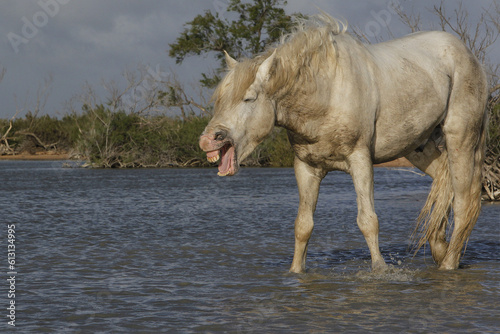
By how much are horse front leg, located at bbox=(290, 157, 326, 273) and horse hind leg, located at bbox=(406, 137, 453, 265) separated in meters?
A: 1.25

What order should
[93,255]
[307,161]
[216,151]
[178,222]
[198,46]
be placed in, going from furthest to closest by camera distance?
1. [198,46]
2. [178,222]
3. [93,255]
4. [307,161]
5. [216,151]

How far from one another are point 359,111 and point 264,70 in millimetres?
862

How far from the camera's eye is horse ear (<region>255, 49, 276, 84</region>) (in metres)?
5.23

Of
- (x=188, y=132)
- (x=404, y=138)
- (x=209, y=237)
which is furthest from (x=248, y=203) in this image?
(x=188, y=132)

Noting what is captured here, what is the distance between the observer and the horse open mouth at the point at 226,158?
16.5 ft

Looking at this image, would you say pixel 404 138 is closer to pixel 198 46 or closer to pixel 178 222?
pixel 178 222

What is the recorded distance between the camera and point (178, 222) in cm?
1108

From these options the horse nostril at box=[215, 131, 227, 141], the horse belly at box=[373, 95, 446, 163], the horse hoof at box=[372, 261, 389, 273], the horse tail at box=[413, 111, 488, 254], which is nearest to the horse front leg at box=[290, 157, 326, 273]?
the horse belly at box=[373, 95, 446, 163]

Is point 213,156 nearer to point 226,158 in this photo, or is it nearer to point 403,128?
point 226,158

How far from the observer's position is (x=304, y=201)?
5969 mm

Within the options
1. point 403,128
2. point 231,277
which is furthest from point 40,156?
point 403,128

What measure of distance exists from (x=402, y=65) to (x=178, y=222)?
597 centimetres

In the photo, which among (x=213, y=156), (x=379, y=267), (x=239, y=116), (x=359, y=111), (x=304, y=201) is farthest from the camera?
(x=304, y=201)

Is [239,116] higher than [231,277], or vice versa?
[239,116]
